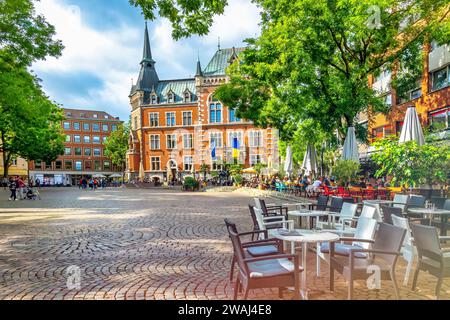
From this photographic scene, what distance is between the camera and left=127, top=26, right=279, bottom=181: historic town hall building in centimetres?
4516

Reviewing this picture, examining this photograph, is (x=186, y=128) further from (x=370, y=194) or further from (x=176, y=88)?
(x=370, y=194)

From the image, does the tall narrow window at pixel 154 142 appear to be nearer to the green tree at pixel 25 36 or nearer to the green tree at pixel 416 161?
the green tree at pixel 25 36

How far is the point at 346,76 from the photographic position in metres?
13.6

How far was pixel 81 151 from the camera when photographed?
240ft

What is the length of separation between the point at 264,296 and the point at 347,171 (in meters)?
10.6

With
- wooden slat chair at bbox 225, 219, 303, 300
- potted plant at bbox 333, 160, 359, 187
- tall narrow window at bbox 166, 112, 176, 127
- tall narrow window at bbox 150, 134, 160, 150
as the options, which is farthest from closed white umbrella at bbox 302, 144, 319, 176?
tall narrow window at bbox 150, 134, 160, 150

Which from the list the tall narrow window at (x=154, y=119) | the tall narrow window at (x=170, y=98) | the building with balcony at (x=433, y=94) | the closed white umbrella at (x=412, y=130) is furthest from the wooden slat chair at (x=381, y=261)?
the tall narrow window at (x=154, y=119)

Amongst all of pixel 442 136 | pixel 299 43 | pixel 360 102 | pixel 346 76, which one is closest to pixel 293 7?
pixel 299 43

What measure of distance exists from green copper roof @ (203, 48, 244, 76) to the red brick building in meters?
41.6

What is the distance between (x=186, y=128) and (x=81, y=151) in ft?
126

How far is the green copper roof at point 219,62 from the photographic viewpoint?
46831mm

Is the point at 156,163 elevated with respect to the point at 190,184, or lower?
elevated

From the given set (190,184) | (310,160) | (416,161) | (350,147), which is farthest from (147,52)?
(416,161)

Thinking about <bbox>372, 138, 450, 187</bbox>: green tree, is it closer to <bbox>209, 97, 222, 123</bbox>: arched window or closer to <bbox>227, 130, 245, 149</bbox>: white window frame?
<bbox>227, 130, 245, 149</bbox>: white window frame
